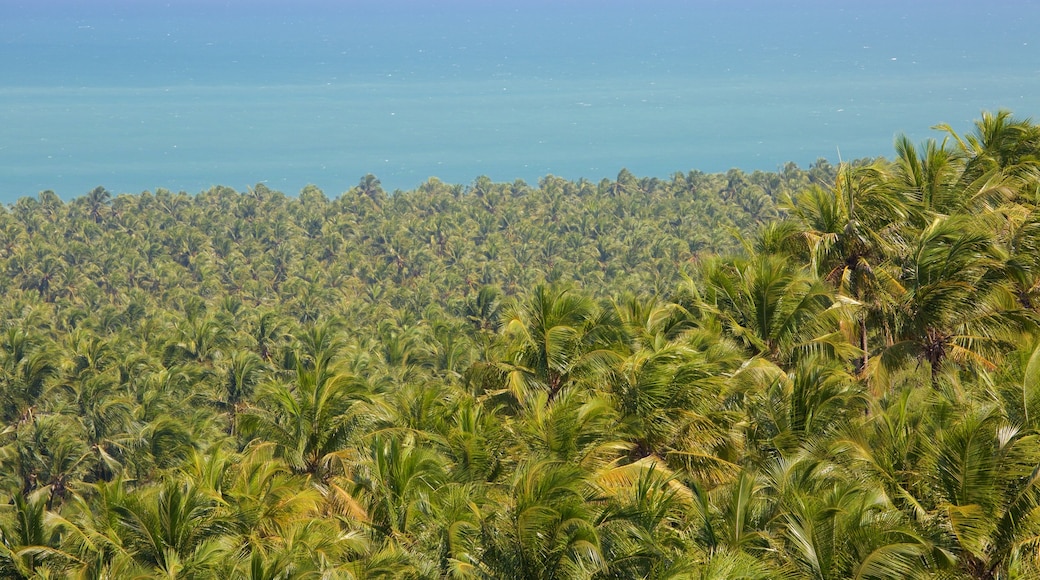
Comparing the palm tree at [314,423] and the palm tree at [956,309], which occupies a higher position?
the palm tree at [956,309]

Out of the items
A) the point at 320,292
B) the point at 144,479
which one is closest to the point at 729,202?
the point at 320,292

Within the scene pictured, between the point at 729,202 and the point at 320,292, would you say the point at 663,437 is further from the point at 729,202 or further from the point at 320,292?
the point at 729,202

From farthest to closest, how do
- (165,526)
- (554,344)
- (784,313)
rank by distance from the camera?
(554,344)
(784,313)
(165,526)

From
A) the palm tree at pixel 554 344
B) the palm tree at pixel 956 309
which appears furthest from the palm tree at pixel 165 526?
the palm tree at pixel 956 309

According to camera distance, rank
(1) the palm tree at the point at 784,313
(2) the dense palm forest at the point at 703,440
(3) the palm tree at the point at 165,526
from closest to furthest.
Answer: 1. (2) the dense palm forest at the point at 703,440
2. (3) the palm tree at the point at 165,526
3. (1) the palm tree at the point at 784,313

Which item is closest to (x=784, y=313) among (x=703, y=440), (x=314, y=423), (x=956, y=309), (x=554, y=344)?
(x=956, y=309)

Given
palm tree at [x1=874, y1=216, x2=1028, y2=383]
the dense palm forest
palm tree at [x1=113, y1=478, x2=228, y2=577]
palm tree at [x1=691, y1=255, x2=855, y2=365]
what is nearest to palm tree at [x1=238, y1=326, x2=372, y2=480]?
the dense palm forest

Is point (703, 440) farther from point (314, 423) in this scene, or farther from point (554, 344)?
point (314, 423)

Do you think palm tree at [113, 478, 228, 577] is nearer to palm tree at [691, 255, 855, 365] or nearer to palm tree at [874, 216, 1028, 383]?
palm tree at [691, 255, 855, 365]

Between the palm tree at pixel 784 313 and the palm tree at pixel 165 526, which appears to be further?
the palm tree at pixel 784 313

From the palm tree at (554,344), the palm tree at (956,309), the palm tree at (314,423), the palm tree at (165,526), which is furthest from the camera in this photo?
the palm tree at (314,423)

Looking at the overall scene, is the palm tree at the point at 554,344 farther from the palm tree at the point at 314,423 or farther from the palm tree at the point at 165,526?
the palm tree at the point at 165,526
